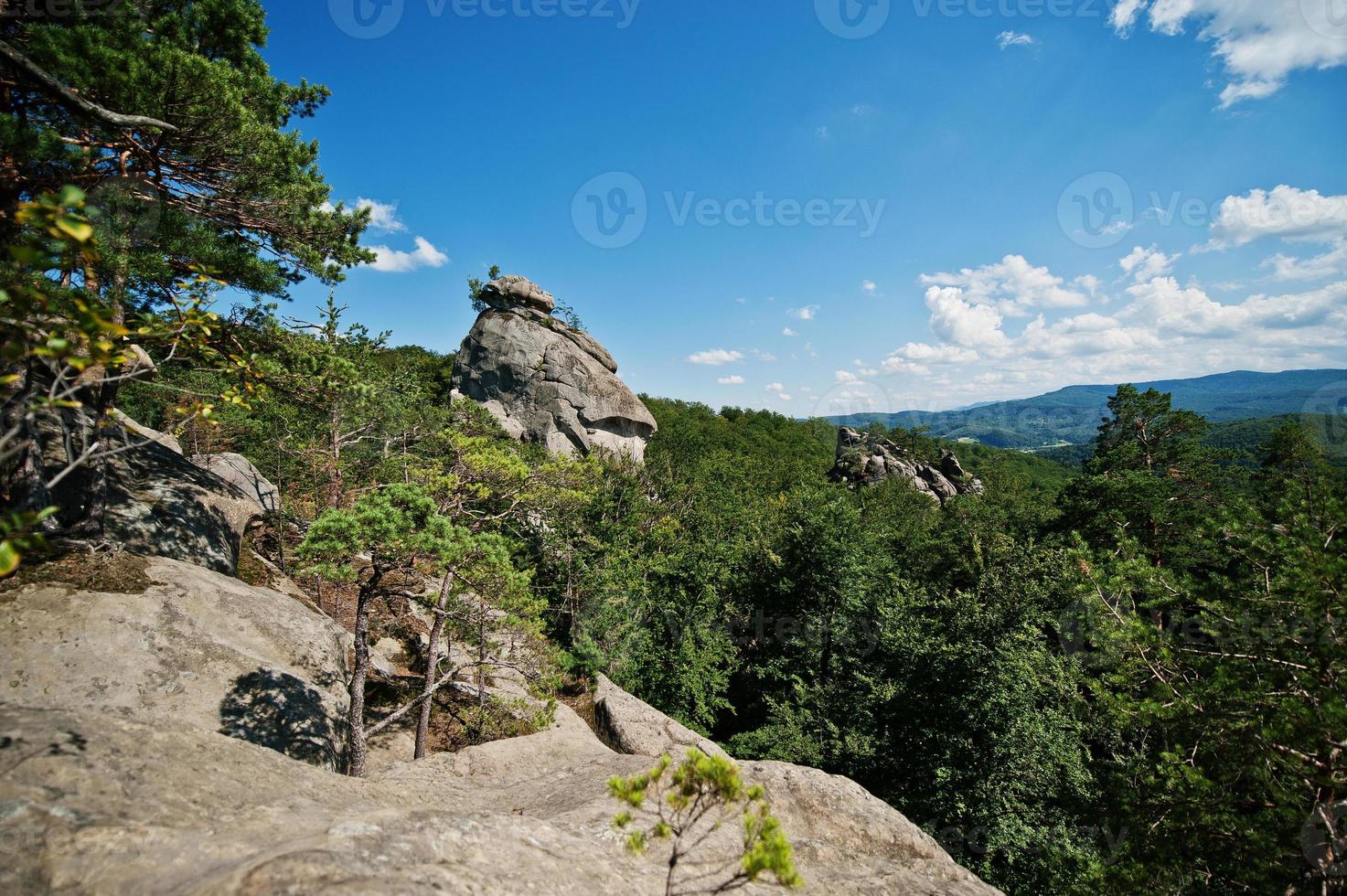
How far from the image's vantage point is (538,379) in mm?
42250

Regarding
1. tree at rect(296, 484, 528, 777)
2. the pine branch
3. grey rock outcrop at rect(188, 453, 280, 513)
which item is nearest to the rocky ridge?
tree at rect(296, 484, 528, 777)

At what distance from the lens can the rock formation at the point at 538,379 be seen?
1647 inches

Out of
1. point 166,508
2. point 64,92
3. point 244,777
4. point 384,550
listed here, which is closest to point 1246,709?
point 244,777

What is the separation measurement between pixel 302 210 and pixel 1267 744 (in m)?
15.0

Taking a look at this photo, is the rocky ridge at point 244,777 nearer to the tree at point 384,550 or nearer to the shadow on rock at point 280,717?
the shadow on rock at point 280,717

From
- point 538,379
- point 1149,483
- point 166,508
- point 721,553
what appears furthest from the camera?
point 538,379

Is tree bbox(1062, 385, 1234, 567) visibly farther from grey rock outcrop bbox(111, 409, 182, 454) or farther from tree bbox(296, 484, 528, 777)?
grey rock outcrop bbox(111, 409, 182, 454)

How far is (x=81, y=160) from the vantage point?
691cm

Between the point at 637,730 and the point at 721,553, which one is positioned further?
the point at 721,553

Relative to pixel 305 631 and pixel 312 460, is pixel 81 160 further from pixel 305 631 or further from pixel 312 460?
pixel 312 460

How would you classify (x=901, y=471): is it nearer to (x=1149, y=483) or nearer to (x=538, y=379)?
(x=1149, y=483)

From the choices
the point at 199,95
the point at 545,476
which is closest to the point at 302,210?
the point at 199,95

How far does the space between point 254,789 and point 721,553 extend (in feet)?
71.6

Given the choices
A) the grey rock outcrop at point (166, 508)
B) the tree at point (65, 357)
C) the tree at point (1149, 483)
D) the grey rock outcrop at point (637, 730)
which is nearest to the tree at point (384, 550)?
the tree at point (65, 357)
